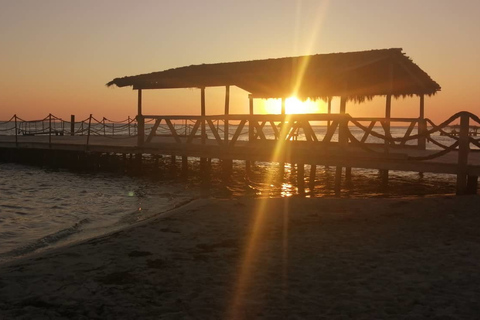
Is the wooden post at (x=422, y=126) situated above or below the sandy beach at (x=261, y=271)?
above

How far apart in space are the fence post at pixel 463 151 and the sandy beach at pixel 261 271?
3353 mm

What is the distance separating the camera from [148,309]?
4.01 m

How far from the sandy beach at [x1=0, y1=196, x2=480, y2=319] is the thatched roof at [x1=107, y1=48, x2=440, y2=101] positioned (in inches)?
340

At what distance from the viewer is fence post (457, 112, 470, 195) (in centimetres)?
1090

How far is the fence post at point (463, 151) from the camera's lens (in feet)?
35.8

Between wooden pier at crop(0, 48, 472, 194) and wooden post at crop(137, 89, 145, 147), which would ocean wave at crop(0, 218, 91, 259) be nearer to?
wooden pier at crop(0, 48, 472, 194)

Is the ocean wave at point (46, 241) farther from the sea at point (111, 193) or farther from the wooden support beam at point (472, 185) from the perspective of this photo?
the wooden support beam at point (472, 185)

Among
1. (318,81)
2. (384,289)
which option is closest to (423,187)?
(318,81)

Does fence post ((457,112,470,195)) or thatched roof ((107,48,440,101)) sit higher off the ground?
thatched roof ((107,48,440,101))

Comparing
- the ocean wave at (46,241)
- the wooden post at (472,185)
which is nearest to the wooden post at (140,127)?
the ocean wave at (46,241)

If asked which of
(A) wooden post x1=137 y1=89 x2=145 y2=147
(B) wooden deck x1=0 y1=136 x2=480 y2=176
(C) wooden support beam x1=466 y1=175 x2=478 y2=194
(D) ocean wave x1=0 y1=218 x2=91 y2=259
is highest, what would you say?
(A) wooden post x1=137 y1=89 x2=145 y2=147

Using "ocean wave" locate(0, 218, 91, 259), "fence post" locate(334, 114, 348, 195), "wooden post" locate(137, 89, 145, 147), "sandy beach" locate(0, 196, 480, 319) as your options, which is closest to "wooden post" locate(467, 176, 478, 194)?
"sandy beach" locate(0, 196, 480, 319)

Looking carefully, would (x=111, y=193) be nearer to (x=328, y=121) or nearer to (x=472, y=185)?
(x=328, y=121)

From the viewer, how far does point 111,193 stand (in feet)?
53.1
